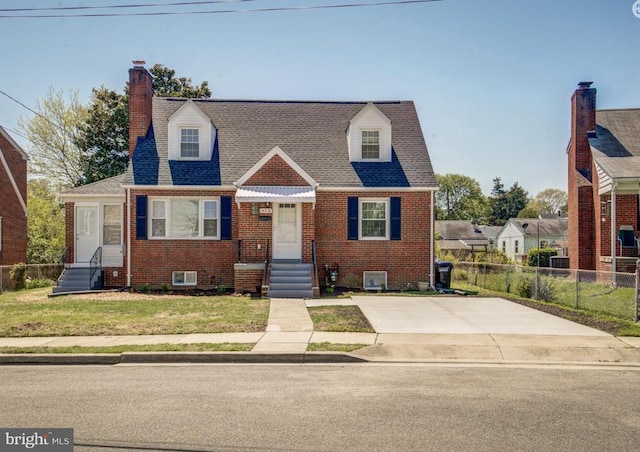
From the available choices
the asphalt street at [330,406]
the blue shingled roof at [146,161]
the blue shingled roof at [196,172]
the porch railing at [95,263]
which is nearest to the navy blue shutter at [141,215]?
the blue shingled roof at [146,161]

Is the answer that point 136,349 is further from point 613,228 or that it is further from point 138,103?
point 613,228

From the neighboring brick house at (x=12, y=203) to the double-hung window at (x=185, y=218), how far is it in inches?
391

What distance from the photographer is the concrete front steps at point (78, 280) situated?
19.1m

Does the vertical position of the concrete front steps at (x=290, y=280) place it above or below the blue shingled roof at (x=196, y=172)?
below

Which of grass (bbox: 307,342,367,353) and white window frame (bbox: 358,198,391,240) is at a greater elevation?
white window frame (bbox: 358,198,391,240)

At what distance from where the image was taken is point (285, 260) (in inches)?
748

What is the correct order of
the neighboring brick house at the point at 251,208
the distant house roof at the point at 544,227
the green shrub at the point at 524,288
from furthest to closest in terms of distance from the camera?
the distant house roof at the point at 544,227, the neighboring brick house at the point at 251,208, the green shrub at the point at 524,288

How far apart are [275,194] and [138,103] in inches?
286

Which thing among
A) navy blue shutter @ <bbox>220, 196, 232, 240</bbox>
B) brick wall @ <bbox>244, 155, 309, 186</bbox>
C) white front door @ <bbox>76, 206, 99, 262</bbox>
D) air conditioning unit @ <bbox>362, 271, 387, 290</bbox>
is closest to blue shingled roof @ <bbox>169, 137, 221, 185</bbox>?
navy blue shutter @ <bbox>220, 196, 232, 240</bbox>

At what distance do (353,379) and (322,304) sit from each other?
736 cm

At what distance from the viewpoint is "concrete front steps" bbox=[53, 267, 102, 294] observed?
1911 centimetres

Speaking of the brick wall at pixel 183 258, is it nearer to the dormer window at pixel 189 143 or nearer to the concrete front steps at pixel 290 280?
the dormer window at pixel 189 143

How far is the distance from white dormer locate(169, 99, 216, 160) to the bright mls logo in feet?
51.6

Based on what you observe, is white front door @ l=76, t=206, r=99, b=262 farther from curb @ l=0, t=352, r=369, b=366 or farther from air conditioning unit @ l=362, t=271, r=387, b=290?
curb @ l=0, t=352, r=369, b=366
